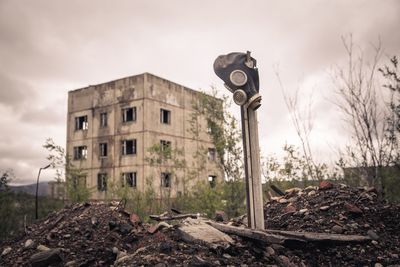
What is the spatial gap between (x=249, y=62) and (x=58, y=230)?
143 inches

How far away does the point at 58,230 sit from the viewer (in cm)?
497

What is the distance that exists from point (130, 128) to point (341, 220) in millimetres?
16803

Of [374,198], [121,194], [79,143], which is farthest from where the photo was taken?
[79,143]

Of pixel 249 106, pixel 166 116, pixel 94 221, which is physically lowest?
pixel 94 221

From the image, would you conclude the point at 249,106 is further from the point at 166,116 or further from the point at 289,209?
the point at 166,116

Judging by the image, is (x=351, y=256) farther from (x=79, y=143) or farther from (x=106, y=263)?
(x=79, y=143)

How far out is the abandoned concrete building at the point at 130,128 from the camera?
63.9ft

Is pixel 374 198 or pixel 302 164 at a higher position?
pixel 302 164

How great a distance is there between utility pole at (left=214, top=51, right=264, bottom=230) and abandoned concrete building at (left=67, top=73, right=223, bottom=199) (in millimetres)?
14205

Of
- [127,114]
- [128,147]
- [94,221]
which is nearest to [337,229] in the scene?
[94,221]

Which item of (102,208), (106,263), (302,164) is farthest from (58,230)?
(302,164)

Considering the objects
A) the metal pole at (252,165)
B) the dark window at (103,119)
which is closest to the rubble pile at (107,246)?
the metal pole at (252,165)

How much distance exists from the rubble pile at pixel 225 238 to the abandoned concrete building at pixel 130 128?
1331 cm

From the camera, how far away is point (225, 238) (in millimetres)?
3693
